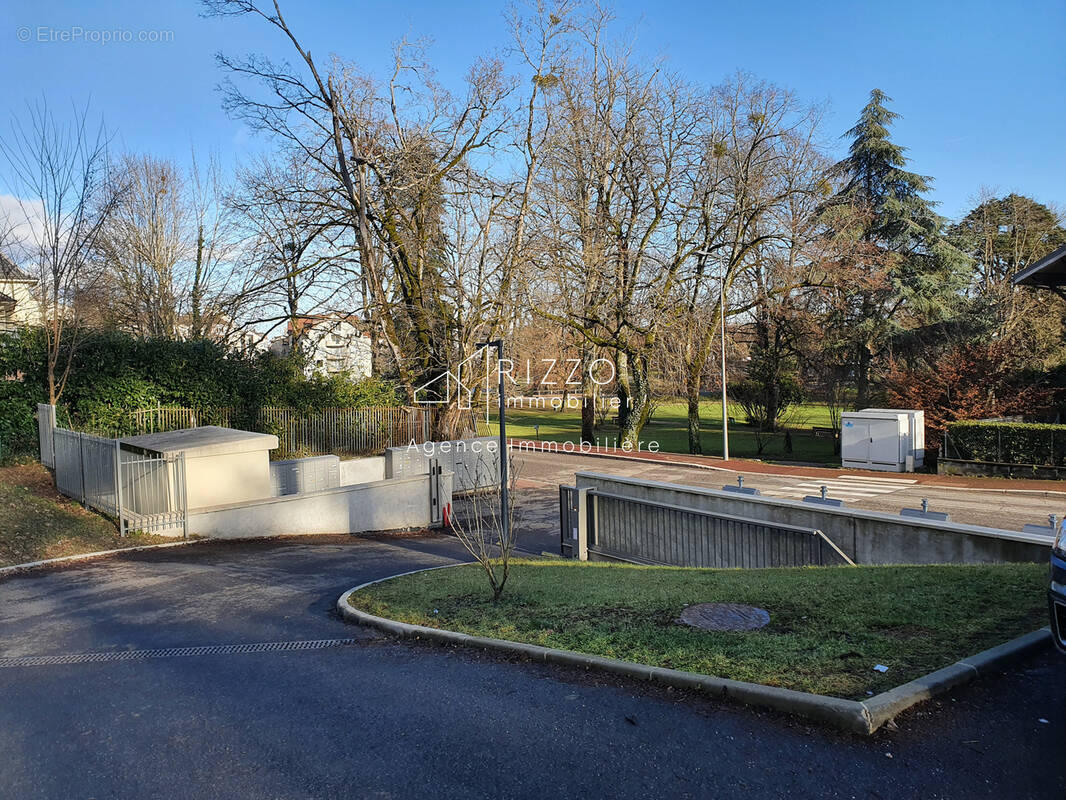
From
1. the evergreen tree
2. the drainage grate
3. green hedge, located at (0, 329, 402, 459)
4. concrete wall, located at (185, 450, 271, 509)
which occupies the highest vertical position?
the evergreen tree

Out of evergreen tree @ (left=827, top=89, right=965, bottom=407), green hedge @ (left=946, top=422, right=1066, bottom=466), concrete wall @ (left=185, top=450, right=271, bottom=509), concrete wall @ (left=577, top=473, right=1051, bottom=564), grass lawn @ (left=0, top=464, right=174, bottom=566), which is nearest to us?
concrete wall @ (left=577, top=473, right=1051, bottom=564)

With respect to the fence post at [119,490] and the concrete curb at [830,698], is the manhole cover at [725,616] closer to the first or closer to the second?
the concrete curb at [830,698]

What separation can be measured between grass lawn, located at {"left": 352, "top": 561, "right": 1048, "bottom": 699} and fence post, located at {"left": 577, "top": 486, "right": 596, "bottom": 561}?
4650 mm

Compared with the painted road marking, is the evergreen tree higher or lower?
higher

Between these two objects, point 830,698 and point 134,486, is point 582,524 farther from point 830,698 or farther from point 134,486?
point 830,698

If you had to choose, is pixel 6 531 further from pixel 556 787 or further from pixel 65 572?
pixel 556 787

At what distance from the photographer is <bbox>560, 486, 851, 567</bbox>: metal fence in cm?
1035

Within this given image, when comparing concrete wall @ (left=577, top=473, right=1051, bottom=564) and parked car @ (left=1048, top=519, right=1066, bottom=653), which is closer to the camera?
parked car @ (left=1048, top=519, right=1066, bottom=653)

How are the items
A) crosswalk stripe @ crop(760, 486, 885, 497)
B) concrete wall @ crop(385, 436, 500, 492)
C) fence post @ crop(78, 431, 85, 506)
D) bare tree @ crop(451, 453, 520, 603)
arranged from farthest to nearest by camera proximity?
concrete wall @ crop(385, 436, 500, 492)
crosswalk stripe @ crop(760, 486, 885, 497)
fence post @ crop(78, 431, 85, 506)
bare tree @ crop(451, 453, 520, 603)

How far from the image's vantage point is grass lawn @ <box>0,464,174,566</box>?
11758mm

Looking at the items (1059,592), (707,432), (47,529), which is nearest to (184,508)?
(47,529)

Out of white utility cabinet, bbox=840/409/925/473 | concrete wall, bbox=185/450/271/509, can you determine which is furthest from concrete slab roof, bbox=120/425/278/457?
white utility cabinet, bbox=840/409/925/473

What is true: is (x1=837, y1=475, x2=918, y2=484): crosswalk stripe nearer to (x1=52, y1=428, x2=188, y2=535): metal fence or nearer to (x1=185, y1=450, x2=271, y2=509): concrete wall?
(x1=185, y1=450, x2=271, y2=509): concrete wall

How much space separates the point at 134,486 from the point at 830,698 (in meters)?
14.4
